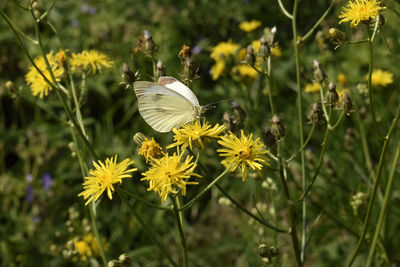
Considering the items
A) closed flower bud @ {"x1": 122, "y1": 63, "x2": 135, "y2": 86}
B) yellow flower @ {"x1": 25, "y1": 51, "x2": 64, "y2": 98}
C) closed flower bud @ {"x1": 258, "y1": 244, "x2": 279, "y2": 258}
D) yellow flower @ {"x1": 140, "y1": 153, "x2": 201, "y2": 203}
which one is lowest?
closed flower bud @ {"x1": 258, "y1": 244, "x2": 279, "y2": 258}

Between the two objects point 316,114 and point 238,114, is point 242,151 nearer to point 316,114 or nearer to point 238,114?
point 238,114

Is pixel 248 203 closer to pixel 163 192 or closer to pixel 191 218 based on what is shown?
pixel 191 218

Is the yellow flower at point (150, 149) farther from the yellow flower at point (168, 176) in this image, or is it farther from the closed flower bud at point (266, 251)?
the closed flower bud at point (266, 251)

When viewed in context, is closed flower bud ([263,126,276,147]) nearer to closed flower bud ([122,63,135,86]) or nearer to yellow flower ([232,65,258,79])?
closed flower bud ([122,63,135,86])

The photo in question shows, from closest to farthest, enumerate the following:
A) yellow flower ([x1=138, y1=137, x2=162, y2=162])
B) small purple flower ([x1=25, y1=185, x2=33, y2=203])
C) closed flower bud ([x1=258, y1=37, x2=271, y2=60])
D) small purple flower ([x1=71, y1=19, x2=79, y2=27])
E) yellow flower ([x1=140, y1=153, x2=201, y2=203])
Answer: yellow flower ([x1=140, y1=153, x2=201, y2=203]) < yellow flower ([x1=138, y1=137, x2=162, y2=162]) < closed flower bud ([x1=258, y1=37, x2=271, y2=60]) < small purple flower ([x1=25, y1=185, x2=33, y2=203]) < small purple flower ([x1=71, y1=19, x2=79, y2=27])

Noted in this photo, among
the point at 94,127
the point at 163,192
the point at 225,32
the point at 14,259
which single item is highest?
the point at 225,32

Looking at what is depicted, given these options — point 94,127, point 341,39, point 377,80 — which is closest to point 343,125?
point 377,80

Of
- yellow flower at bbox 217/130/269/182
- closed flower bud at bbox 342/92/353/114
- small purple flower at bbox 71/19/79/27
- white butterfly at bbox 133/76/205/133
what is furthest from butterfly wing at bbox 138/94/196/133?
small purple flower at bbox 71/19/79/27

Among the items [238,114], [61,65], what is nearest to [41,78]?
[61,65]
